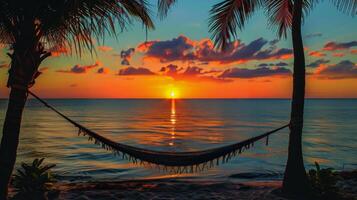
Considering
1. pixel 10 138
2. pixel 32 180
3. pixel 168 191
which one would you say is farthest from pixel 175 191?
pixel 10 138

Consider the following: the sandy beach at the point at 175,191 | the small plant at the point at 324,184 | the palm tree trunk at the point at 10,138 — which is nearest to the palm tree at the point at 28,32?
the palm tree trunk at the point at 10,138

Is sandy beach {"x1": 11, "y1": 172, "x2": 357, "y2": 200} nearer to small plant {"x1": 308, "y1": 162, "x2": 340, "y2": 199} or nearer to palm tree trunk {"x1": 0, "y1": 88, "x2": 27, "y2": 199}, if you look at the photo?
small plant {"x1": 308, "y1": 162, "x2": 340, "y2": 199}

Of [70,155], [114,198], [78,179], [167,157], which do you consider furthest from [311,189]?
[70,155]

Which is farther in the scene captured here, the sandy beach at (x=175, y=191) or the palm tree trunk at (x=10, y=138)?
the sandy beach at (x=175, y=191)

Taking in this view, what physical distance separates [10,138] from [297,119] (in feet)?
13.8

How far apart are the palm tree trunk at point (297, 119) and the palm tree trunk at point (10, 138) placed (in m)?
4.08

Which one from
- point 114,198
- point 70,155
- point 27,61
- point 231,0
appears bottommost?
point 70,155

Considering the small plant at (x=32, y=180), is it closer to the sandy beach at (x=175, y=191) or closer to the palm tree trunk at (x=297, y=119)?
the sandy beach at (x=175, y=191)

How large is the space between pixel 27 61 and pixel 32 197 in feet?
7.52

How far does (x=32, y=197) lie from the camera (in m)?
5.29

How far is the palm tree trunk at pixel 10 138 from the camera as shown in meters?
4.06

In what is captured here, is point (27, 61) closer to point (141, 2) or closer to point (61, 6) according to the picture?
point (61, 6)

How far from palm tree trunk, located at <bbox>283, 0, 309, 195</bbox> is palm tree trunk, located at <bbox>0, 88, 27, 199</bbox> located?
4.08 metres

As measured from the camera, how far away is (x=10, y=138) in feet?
13.4
